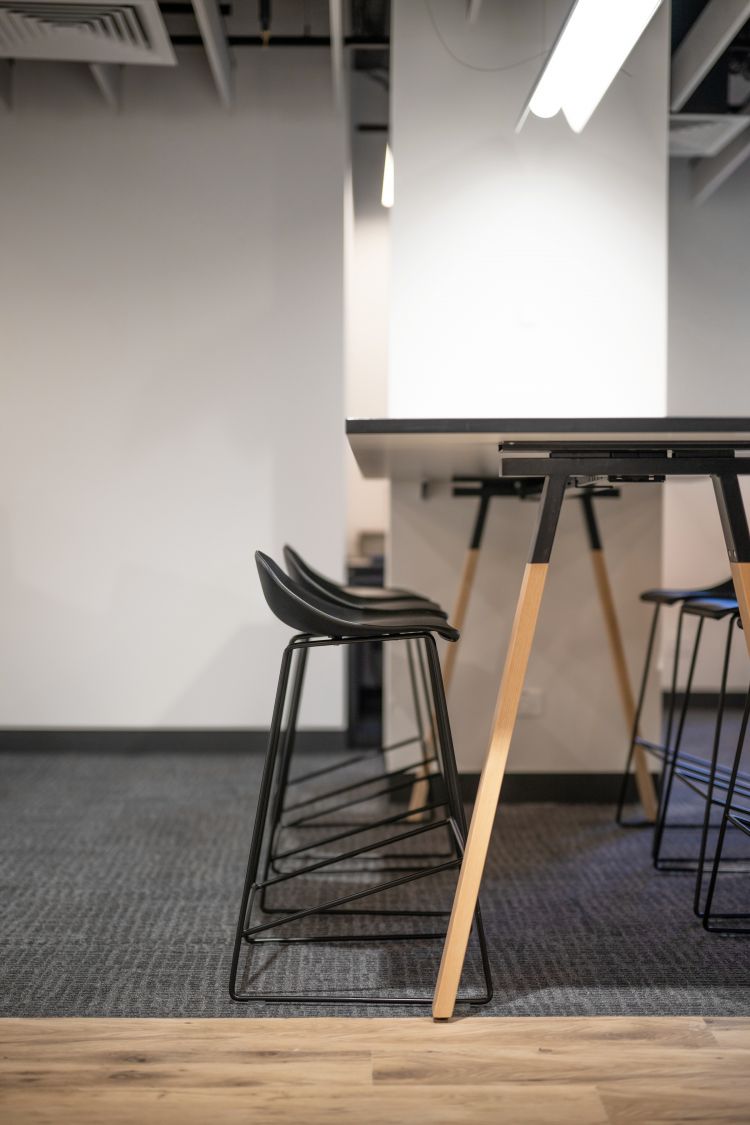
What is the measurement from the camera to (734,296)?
4.98 m

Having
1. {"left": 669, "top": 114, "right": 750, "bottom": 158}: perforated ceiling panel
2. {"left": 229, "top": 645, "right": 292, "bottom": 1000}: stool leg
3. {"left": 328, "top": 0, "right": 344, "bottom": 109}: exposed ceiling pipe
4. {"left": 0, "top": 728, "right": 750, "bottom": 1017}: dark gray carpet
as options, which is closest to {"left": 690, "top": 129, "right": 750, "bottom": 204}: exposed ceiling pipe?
{"left": 669, "top": 114, "right": 750, "bottom": 158}: perforated ceiling panel

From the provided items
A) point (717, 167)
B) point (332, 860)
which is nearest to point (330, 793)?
point (332, 860)

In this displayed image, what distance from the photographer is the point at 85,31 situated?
10.4 ft

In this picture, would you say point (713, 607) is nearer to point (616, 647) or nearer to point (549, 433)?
point (616, 647)

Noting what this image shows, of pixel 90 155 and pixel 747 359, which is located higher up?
pixel 90 155

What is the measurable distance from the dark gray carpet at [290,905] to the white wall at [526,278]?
70cm

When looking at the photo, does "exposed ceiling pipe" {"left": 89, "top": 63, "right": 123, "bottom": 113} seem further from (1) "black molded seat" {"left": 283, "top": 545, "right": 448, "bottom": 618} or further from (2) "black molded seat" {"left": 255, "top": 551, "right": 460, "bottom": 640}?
(2) "black molded seat" {"left": 255, "top": 551, "right": 460, "bottom": 640}

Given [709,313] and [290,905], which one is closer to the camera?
[290,905]

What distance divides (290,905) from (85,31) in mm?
2915

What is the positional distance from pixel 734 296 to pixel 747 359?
35 cm

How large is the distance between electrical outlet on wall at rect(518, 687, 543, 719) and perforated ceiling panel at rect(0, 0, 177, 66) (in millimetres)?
2538

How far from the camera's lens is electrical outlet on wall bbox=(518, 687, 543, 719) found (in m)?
3.04

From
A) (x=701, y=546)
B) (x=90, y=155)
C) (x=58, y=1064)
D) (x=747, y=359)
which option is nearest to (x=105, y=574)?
(x=90, y=155)

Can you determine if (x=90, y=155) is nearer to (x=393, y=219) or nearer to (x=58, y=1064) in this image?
(x=393, y=219)
